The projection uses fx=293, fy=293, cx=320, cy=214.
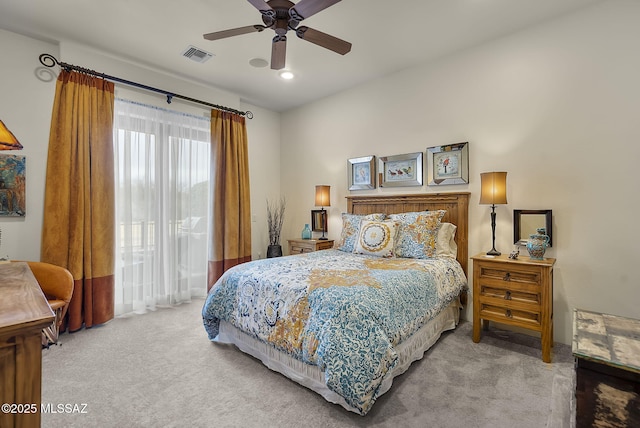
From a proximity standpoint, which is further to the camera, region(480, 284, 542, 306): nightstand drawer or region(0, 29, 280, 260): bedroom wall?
region(0, 29, 280, 260): bedroom wall

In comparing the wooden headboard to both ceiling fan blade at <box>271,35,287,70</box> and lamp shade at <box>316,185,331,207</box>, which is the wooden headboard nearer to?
lamp shade at <box>316,185,331,207</box>

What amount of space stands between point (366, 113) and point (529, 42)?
1892 millimetres

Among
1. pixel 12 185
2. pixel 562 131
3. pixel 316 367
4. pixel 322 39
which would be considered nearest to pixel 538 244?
pixel 562 131

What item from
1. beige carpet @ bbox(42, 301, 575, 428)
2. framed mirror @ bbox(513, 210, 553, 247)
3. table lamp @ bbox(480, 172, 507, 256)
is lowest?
beige carpet @ bbox(42, 301, 575, 428)

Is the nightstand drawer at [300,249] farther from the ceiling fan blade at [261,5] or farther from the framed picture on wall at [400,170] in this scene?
the ceiling fan blade at [261,5]

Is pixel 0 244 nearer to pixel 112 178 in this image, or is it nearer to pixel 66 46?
pixel 112 178

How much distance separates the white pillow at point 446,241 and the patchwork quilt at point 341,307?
0.14m

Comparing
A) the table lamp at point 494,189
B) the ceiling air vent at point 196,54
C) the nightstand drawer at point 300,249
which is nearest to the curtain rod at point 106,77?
the ceiling air vent at point 196,54

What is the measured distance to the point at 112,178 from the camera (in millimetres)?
3213

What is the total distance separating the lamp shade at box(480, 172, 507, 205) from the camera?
9.05 ft

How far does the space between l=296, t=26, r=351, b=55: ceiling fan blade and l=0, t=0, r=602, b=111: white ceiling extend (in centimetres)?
40

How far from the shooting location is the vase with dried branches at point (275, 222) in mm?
4672

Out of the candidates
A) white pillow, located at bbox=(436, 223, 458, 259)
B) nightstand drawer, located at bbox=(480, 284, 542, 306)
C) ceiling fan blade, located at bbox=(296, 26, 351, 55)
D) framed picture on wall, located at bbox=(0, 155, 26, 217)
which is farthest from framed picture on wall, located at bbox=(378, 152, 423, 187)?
framed picture on wall, located at bbox=(0, 155, 26, 217)

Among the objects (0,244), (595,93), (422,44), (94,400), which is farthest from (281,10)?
(0,244)
